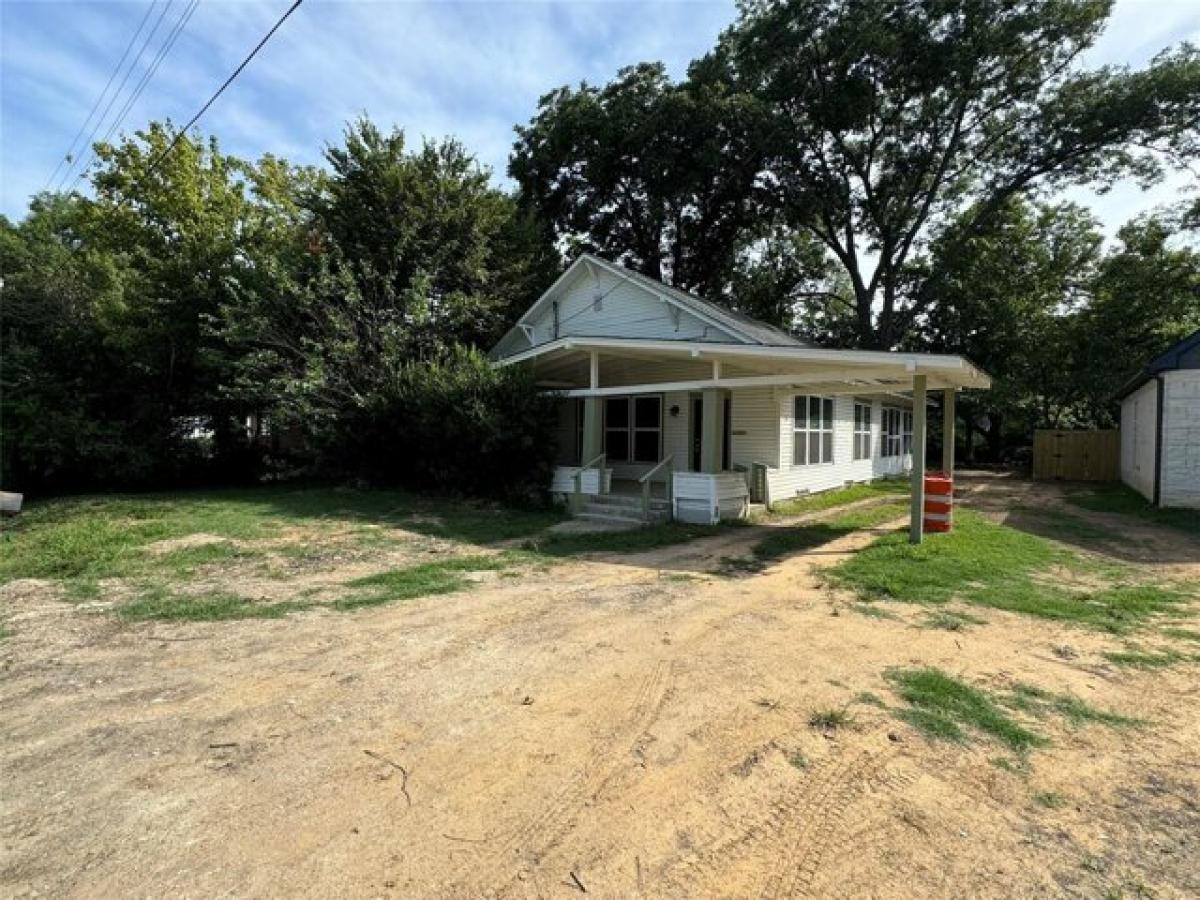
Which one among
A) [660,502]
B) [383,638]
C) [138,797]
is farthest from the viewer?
→ [660,502]

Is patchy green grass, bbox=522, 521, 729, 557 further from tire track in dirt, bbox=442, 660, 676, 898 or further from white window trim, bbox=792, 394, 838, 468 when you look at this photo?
tire track in dirt, bbox=442, 660, 676, 898

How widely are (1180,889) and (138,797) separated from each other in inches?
163

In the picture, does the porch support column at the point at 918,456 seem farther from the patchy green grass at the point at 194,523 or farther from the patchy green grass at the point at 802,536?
the patchy green grass at the point at 194,523

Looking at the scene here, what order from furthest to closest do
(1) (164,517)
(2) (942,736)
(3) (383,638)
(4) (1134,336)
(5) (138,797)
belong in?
(4) (1134,336)
(1) (164,517)
(3) (383,638)
(2) (942,736)
(5) (138,797)

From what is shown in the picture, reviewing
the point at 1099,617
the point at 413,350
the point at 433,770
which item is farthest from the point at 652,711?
the point at 413,350

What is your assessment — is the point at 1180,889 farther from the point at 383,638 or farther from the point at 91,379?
the point at 91,379

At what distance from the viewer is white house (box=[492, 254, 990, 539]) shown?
10383 mm

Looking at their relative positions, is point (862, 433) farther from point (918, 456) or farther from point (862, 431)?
point (918, 456)

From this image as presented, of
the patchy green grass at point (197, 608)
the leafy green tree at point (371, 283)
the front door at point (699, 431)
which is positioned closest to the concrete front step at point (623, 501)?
the front door at point (699, 431)

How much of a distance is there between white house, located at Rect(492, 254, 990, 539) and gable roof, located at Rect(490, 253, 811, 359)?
48 mm

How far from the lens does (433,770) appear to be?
3078mm

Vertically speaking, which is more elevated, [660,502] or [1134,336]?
[1134,336]

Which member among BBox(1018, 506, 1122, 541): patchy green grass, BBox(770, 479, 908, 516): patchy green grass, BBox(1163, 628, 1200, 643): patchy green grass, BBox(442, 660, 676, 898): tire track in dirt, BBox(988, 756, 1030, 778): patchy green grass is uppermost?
BBox(770, 479, 908, 516): patchy green grass

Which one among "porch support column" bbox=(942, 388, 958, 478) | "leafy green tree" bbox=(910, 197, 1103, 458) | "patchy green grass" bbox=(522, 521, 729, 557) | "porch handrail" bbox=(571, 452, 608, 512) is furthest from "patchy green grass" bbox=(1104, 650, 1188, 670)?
"leafy green tree" bbox=(910, 197, 1103, 458)
